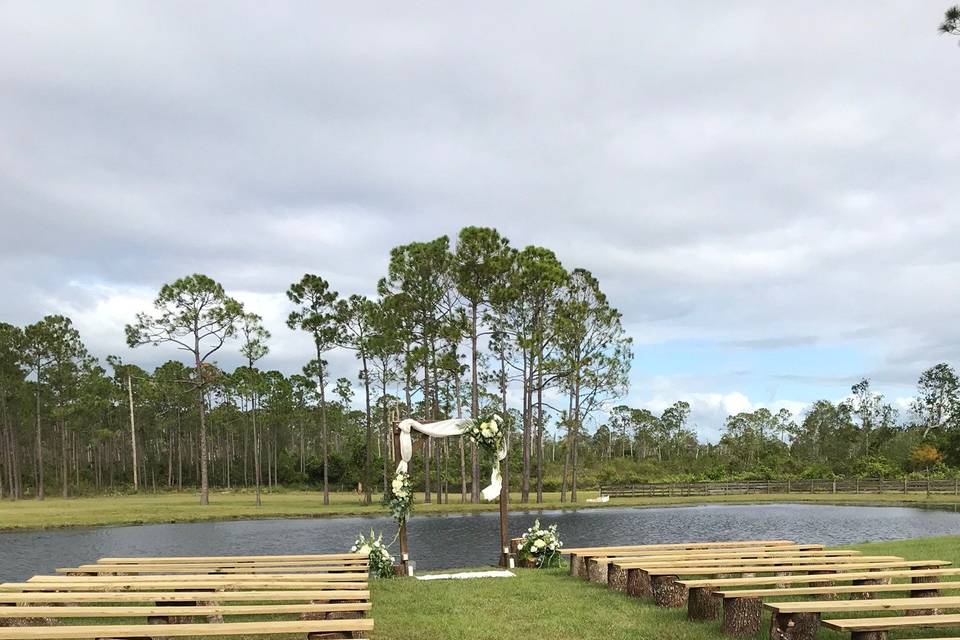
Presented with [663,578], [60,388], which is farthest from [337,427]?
[663,578]

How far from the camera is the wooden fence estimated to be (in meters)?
47.3

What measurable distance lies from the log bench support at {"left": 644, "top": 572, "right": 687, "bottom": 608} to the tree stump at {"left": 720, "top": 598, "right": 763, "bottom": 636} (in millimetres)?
1660

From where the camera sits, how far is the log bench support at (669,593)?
30.0 ft

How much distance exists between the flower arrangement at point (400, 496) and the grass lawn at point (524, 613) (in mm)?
2667

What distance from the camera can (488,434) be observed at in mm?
14734

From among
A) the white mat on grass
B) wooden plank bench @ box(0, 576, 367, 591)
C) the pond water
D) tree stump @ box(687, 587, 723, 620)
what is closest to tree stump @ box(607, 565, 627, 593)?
tree stump @ box(687, 587, 723, 620)

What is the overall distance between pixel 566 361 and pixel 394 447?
32960 mm

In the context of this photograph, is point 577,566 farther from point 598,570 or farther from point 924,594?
point 924,594

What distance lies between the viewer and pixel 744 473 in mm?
63344

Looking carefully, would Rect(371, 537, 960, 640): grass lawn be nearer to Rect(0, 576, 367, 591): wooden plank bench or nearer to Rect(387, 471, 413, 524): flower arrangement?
Rect(0, 576, 367, 591): wooden plank bench

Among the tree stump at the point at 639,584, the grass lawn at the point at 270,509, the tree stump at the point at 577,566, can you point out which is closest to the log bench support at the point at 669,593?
the tree stump at the point at 639,584

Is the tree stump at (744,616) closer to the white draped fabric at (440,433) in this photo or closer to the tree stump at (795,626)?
the tree stump at (795,626)

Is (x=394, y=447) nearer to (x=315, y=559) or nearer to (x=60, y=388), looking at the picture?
(x=315, y=559)

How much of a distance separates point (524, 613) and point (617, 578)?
220cm
